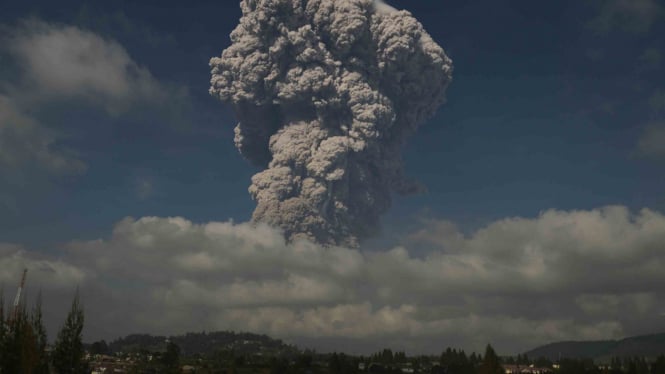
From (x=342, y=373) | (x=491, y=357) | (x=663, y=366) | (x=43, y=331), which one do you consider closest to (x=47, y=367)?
(x=43, y=331)

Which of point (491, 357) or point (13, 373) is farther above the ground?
point (491, 357)

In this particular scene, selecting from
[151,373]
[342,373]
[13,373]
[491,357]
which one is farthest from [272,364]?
[13,373]

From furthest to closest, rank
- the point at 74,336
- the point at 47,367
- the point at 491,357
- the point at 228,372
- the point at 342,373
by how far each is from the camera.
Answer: the point at 342,373
the point at 228,372
the point at 491,357
the point at 47,367
the point at 74,336

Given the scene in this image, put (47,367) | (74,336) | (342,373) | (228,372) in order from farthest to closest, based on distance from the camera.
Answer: (342,373) < (228,372) < (47,367) < (74,336)

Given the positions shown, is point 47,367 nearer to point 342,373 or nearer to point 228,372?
point 228,372

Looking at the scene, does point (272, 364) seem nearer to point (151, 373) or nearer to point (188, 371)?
point (188, 371)

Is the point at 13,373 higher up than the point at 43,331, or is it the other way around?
the point at 43,331

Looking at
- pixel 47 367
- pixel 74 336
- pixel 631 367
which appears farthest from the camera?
pixel 631 367

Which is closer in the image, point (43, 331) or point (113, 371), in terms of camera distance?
point (43, 331)

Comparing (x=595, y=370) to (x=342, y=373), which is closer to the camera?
(x=595, y=370)
